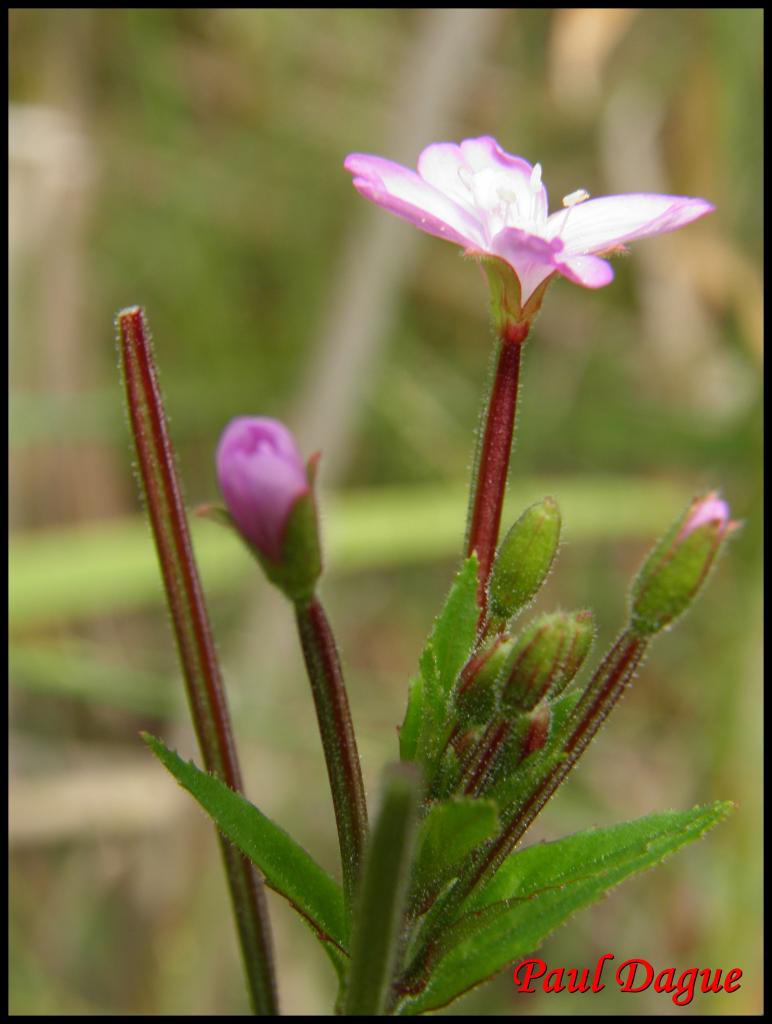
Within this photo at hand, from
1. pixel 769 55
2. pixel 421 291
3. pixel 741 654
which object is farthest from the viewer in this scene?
pixel 421 291

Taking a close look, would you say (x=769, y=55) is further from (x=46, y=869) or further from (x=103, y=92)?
(x=46, y=869)

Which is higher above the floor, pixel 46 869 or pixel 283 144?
pixel 283 144

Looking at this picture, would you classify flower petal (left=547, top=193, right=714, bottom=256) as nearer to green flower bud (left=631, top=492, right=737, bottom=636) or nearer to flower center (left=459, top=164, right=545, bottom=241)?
flower center (left=459, top=164, right=545, bottom=241)

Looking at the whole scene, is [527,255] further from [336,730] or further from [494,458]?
[336,730]

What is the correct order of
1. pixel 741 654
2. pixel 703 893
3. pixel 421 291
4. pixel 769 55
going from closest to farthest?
pixel 741 654 < pixel 703 893 < pixel 769 55 < pixel 421 291

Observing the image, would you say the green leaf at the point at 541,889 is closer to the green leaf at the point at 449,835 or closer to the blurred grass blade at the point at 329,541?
the green leaf at the point at 449,835

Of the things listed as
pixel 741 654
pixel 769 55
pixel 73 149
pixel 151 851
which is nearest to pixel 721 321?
pixel 769 55
